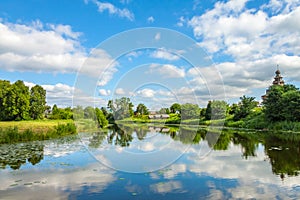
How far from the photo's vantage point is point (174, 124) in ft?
200

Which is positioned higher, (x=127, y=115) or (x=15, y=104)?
(x=15, y=104)

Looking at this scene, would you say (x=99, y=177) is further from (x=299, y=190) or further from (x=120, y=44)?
(x=299, y=190)

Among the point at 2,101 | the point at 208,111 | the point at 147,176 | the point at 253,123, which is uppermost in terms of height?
the point at 2,101

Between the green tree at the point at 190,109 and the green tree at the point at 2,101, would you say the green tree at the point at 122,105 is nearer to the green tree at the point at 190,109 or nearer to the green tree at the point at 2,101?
the green tree at the point at 190,109

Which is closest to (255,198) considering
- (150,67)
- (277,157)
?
(277,157)

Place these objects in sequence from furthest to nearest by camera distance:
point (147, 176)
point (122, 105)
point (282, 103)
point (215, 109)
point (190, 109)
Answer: point (215, 109), point (190, 109), point (282, 103), point (122, 105), point (147, 176)

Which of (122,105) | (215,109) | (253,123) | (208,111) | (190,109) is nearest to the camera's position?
(122,105)

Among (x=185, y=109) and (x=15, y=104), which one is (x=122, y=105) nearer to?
(x=185, y=109)

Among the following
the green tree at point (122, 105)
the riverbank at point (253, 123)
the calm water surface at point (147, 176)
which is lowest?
the calm water surface at point (147, 176)

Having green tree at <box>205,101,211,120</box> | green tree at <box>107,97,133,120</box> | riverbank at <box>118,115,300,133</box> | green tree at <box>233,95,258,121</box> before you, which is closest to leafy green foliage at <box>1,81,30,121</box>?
riverbank at <box>118,115,300,133</box>

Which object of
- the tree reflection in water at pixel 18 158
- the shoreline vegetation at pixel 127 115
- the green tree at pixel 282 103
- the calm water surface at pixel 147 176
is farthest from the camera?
the green tree at pixel 282 103

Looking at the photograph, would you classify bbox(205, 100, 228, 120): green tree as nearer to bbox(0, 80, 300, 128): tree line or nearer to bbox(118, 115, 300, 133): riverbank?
bbox(0, 80, 300, 128): tree line

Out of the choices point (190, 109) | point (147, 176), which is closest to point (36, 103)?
point (190, 109)

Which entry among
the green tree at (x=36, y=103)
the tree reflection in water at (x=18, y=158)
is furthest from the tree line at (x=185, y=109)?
the tree reflection in water at (x=18, y=158)
